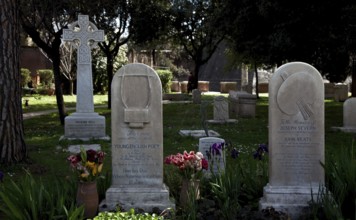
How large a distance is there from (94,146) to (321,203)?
6764 millimetres

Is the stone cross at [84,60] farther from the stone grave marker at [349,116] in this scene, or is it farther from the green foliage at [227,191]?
the green foliage at [227,191]

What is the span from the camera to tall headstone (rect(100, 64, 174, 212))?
585cm

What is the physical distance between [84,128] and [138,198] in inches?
276

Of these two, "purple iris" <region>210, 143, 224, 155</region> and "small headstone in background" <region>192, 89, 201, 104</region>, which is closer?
"purple iris" <region>210, 143, 224, 155</region>

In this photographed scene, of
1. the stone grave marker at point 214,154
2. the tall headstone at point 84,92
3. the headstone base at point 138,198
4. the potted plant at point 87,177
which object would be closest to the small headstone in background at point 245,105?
the tall headstone at point 84,92

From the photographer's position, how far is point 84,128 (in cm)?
1262

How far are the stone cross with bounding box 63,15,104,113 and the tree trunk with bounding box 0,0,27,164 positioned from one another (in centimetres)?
432

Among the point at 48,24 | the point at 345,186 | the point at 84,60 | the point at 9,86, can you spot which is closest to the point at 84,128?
the point at 84,60

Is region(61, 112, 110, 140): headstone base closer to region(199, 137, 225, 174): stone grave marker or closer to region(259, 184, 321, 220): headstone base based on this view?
region(199, 137, 225, 174): stone grave marker

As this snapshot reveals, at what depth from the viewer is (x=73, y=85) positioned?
3609 centimetres

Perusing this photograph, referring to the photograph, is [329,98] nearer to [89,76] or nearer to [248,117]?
[248,117]

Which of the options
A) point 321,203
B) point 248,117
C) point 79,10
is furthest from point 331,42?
point 321,203

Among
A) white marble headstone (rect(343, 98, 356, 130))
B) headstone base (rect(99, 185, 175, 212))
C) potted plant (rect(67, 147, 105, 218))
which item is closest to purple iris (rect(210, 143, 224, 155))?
headstone base (rect(99, 185, 175, 212))

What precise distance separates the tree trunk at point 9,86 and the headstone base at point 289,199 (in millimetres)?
4790
